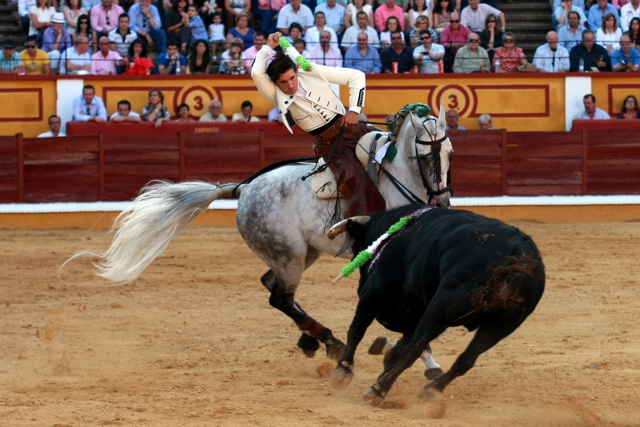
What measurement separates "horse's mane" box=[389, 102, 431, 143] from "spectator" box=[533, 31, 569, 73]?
718 centimetres

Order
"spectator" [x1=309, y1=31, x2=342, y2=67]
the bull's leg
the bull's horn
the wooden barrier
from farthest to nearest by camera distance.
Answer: "spectator" [x1=309, y1=31, x2=342, y2=67] → the wooden barrier → the bull's horn → the bull's leg

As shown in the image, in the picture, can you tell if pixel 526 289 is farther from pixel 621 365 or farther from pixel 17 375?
pixel 17 375

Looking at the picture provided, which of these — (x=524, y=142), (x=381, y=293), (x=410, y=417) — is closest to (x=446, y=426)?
(x=410, y=417)

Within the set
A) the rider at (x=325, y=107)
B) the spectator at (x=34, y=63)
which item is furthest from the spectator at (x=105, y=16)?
the rider at (x=325, y=107)

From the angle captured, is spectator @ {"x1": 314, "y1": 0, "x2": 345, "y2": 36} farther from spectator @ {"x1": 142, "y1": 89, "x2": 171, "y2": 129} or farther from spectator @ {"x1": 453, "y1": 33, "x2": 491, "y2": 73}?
spectator @ {"x1": 142, "y1": 89, "x2": 171, "y2": 129}

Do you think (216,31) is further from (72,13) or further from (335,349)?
(335,349)

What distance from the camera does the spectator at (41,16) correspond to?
1159 centimetres

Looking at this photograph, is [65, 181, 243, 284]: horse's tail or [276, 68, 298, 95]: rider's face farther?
[65, 181, 243, 284]: horse's tail

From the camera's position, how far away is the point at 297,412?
3750 millimetres

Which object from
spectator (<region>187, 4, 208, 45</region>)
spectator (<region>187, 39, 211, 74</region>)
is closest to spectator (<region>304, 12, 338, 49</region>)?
spectator (<region>187, 39, 211, 74</region>)

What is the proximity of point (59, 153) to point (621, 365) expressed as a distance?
7.82 metres

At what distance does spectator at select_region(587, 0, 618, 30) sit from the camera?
12.2m

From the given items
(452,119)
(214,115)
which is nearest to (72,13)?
(214,115)

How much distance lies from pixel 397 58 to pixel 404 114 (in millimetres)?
6797
